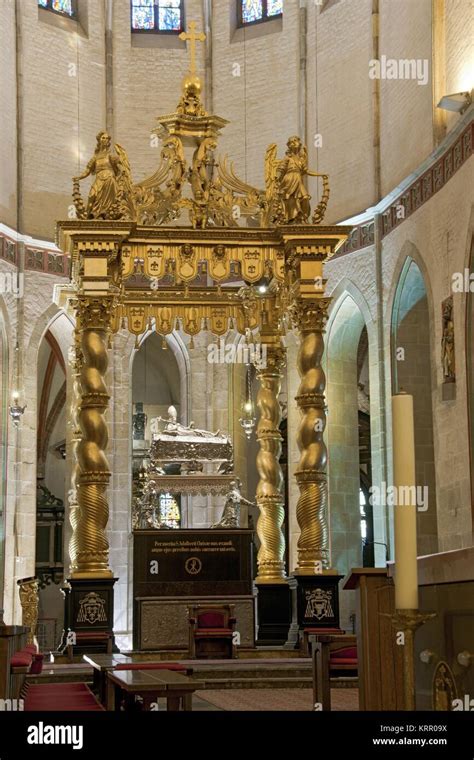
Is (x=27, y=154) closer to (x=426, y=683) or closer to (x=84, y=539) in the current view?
(x=84, y=539)

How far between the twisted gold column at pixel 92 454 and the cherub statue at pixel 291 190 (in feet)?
8.51

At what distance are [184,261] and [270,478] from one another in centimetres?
348

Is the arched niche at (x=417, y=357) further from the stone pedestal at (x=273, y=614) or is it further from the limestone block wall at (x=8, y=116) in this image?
the limestone block wall at (x=8, y=116)

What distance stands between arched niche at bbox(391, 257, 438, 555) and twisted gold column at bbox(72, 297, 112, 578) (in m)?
7.00

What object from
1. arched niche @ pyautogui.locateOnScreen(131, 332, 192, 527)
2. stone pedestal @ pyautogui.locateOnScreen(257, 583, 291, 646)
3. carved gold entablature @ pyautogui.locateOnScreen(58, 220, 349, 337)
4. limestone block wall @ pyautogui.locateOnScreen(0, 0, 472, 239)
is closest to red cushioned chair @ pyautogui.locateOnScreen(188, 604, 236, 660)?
stone pedestal @ pyautogui.locateOnScreen(257, 583, 291, 646)

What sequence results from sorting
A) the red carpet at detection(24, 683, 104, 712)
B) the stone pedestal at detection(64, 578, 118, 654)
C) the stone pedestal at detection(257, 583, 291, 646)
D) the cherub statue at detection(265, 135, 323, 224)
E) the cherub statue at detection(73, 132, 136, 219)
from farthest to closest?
1. the stone pedestal at detection(257, 583, 291, 646)
2. the cherub statue at detection(265, 135, 323, 224)
3. the cherub statue at detection(73, 132, 136, 219)
4. the stone pedestal at detection(64, 578, 118, 654)
5. the red carpet at detection(24, 683, 104, 712)

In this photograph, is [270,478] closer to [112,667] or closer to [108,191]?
[108,191]

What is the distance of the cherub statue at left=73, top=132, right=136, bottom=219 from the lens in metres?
15.8

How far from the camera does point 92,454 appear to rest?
1547 cm

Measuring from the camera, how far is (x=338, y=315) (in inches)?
937

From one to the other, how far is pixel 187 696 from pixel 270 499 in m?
8.81

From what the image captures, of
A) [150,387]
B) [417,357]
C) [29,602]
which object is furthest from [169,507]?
[29,602]

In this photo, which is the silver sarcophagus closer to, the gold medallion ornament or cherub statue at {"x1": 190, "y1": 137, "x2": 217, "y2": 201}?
the gold medallion ornament

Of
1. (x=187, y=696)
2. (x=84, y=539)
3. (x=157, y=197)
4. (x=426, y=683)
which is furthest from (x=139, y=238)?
(x=426, y=683)
